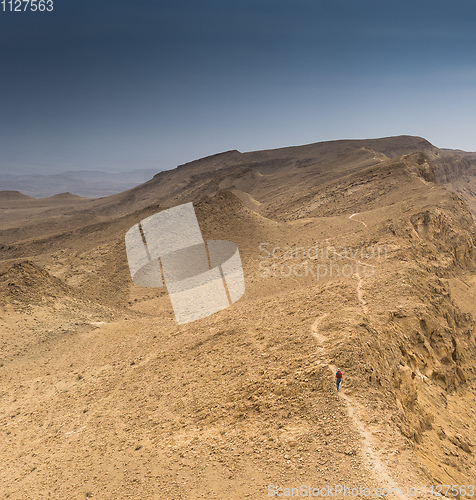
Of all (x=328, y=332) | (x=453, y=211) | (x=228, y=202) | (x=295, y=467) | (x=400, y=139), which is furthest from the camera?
(x=400, y=139)

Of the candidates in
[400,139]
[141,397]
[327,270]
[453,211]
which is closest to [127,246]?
[327,270]

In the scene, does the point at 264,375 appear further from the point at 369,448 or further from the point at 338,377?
the point at 369,448

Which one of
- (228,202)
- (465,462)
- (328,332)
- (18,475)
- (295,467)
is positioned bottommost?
(465,462)

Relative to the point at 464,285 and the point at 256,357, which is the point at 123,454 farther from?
the point at 464,285
